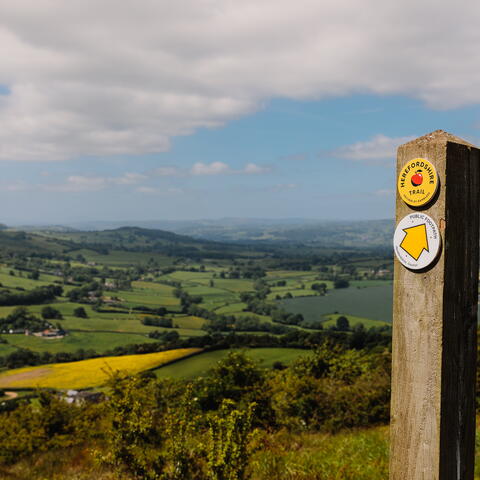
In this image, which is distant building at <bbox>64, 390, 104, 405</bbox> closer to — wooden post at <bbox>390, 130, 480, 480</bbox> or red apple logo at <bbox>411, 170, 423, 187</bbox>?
wooden post at <bbox>390, 130, 480, 480</bbox>

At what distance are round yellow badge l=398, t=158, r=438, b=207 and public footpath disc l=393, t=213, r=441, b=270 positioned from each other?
0.07m

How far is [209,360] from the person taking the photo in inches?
1602

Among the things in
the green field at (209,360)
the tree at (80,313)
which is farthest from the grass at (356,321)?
the tree at (80,313)

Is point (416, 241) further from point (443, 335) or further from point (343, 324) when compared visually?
point (343, 324)

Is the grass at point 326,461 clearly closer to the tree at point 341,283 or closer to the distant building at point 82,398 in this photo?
the distant building at point 82,398

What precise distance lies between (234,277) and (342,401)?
385ft

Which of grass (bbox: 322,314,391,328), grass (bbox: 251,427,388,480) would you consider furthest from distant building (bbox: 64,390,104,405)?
grass (bbox: 322,314,391,328)

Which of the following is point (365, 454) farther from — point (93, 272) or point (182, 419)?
point (93, 272)

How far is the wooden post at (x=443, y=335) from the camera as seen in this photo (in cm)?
183

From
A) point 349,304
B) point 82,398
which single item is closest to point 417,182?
point 82,398

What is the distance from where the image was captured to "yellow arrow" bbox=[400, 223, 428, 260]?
187 centimetres

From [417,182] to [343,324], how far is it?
2573 inches

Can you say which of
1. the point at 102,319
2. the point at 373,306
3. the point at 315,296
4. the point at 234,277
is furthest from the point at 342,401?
the point at 234,277

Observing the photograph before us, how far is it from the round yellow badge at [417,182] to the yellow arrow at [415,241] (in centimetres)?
11
